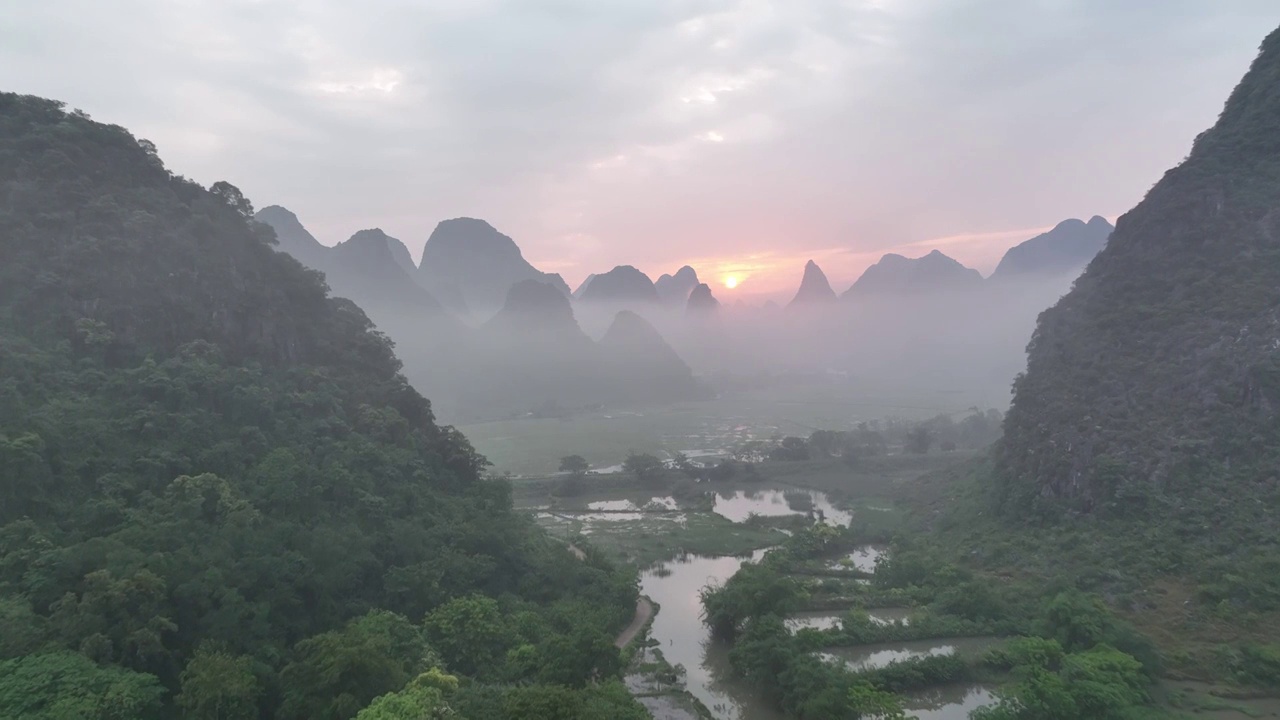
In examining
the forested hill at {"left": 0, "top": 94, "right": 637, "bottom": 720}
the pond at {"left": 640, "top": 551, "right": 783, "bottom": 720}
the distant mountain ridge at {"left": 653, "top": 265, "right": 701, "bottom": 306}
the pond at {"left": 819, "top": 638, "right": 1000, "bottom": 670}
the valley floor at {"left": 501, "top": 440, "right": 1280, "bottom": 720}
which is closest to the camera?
the forested hill at {"left": 0, "top": 94, "right": 637, "bottom": 720}

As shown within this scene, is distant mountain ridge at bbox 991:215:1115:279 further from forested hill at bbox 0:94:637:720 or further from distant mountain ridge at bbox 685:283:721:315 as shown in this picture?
forested hill at bbox 0:94:637:720

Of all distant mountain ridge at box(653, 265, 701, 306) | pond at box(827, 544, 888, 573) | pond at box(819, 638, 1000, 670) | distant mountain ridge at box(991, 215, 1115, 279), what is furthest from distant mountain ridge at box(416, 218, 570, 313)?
pond at box(819, 638, 1000, 670)

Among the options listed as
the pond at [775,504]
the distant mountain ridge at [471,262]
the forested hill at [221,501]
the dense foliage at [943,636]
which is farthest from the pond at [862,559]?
the distant mountain ridge at [471,262]

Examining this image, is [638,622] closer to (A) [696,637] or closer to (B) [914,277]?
(A) [696,637]

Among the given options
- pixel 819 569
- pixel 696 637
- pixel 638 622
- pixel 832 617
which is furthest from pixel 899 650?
pixel 638 622

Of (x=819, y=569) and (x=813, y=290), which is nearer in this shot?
(x=819, y=569)

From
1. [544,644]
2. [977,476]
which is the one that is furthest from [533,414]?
[544,644]
